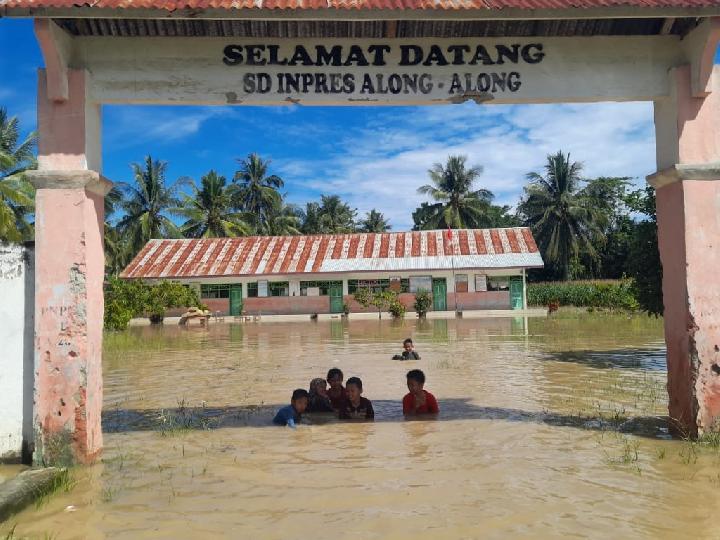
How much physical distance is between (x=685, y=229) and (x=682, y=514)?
2937 millimetres

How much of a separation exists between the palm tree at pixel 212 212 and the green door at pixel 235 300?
10008mm

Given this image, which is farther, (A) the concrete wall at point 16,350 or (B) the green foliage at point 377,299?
(B) the green foliage at point 377,299

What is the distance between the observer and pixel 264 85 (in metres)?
6.21

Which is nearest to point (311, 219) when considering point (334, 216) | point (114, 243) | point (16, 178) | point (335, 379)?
point (334, 216)

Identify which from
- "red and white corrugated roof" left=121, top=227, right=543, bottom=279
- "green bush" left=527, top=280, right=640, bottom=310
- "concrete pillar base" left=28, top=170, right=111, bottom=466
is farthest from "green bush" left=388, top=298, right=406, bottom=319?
"concrete pillar base" left=28, top=170, right=111, bottom=466

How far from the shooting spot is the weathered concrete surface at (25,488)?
4.21 m

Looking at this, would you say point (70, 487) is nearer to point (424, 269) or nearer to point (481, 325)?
point (481, 325)

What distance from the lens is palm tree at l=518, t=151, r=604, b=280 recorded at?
43.6 metres

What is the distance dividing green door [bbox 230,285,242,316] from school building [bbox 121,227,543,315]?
6 cm

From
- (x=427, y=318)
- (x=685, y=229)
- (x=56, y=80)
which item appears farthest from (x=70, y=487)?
(x=427, y=318)

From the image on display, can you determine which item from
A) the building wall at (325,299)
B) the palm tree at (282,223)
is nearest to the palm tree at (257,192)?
the palm tree at (282,223)

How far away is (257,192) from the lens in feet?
168

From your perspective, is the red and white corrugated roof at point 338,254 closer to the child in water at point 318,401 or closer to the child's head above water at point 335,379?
the child's head above water at point 335,379

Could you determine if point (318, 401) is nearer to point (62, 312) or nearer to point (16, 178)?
point (62, 312)
